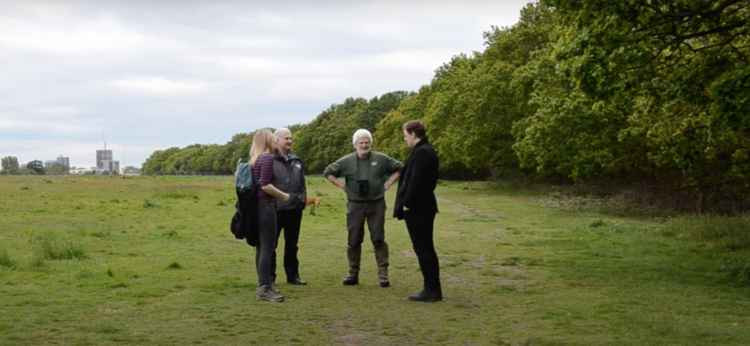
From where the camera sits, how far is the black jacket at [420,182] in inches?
406

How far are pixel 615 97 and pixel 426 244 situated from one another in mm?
4919

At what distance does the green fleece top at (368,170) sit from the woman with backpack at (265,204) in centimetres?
129

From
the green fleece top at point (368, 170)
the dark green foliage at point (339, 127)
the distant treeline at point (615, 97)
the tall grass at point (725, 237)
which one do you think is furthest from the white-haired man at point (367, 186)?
the dark green foliage at point (339, 127)

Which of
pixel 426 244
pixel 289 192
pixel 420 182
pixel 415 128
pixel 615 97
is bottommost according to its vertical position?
pixel 426 244

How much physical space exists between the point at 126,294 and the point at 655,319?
Result: 22.5 ft

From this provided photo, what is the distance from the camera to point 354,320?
921 centimetres

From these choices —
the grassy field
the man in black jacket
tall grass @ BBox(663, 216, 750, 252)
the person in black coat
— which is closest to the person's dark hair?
the person in black coat

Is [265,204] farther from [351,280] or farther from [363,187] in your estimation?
[351,280]

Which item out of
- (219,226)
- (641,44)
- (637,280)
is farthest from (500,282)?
(219,226)

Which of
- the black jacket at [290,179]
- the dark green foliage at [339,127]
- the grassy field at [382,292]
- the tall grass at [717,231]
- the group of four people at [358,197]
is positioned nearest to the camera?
the grassy field at [382,292]

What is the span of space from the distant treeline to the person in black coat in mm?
3463

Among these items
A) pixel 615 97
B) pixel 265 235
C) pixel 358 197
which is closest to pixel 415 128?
pixel 358 197

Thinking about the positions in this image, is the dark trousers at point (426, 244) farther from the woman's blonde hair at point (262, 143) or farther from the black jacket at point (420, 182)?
the woman's blonde hair at point (262, 143)

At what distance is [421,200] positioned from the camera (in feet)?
34.1
